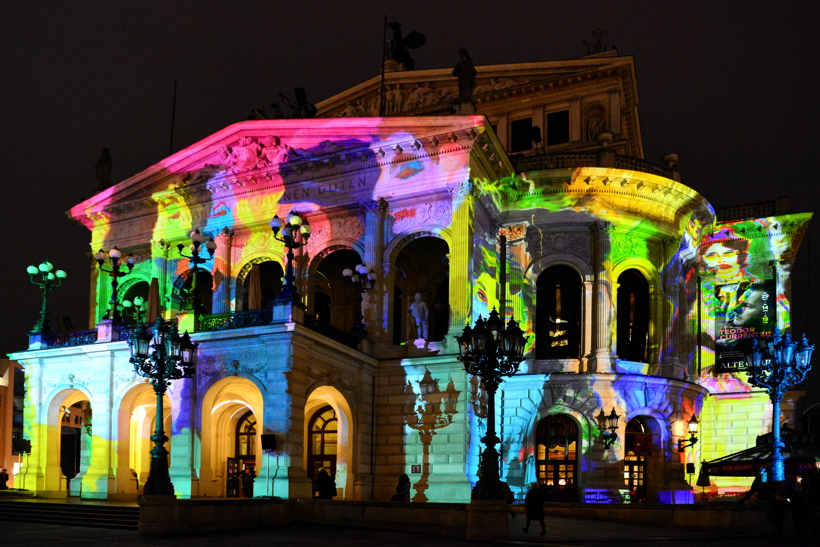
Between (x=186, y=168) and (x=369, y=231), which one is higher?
(x=186, y=168)

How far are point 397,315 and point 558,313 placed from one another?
6.55 m

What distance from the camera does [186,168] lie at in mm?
36281

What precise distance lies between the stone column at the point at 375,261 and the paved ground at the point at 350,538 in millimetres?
10241

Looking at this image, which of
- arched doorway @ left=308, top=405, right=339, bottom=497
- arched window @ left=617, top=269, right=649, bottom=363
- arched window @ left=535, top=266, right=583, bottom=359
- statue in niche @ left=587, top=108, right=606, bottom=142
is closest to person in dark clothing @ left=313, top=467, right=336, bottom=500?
arched doorway @ left=308, top=405, right=339, bottom=497

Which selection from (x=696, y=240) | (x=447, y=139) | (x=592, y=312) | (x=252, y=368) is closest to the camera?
(x=252, y=368)

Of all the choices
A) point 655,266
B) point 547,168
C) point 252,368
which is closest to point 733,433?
point 655,266

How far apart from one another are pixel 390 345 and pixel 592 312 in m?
8.32

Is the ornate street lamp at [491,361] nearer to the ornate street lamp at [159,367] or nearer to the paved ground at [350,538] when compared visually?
the paved ground at [350,538]

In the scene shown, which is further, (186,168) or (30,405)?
(186,168)

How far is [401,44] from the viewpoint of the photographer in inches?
1810

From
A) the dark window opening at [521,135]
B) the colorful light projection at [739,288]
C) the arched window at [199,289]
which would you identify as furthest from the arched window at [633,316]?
the arched window at [199,289]

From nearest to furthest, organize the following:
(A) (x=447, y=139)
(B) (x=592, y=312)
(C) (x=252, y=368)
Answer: (C) (x=252, y=368), (A) (x=447, y=139), (B) (x=592, y=312)

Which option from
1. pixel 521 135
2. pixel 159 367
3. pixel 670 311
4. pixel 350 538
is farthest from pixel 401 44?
pixel 350 538

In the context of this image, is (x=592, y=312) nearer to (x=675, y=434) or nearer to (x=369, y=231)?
(x=675, y=434)
